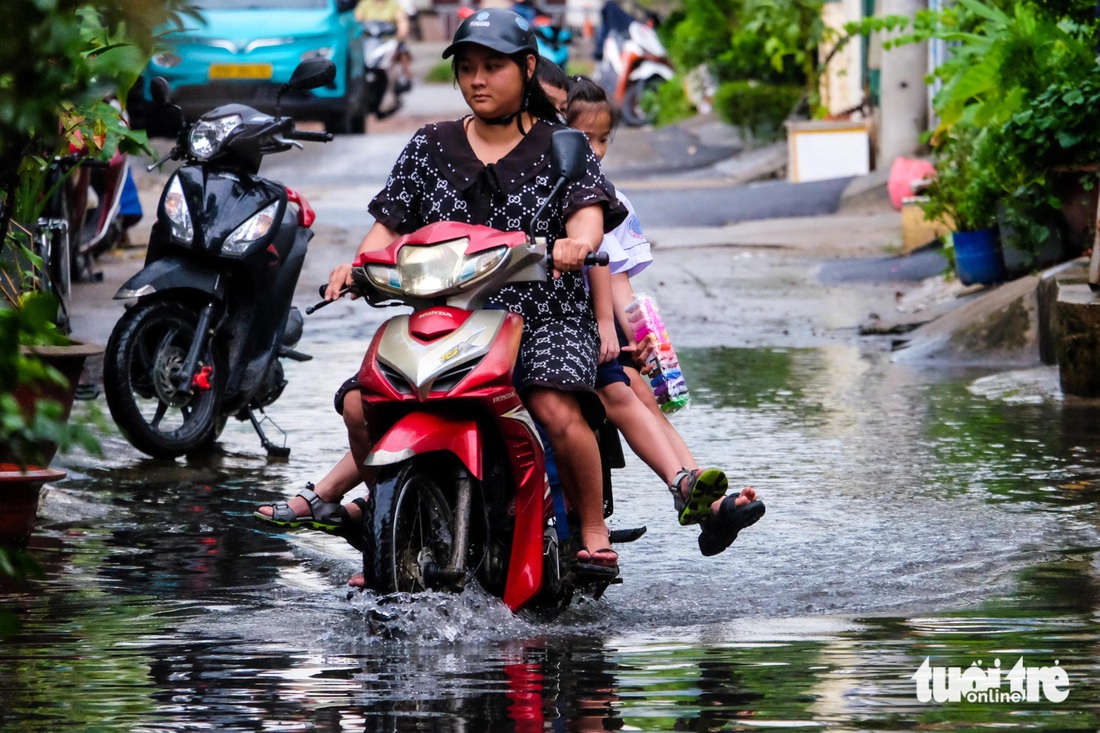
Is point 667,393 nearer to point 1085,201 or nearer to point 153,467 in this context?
point 153,467

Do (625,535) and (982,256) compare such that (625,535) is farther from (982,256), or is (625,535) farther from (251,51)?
(251,51)

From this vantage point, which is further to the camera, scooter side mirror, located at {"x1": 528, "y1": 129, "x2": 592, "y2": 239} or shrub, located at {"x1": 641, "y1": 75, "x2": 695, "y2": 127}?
shrub, located at {"x1": 641, "y1": 75, "x2": 695, "y2": 127}

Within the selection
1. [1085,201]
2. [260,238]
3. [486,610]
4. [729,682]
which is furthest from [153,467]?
[1085,201]

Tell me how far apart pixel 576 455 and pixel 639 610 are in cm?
57

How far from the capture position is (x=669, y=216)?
60.2 feet

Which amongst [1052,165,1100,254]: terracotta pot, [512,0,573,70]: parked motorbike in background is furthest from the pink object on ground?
[512,0,573,70]: parked motorbike in background

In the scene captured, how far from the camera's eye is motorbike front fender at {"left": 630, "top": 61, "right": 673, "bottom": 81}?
32000 millimetres

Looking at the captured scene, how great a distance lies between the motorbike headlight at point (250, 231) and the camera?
769cm

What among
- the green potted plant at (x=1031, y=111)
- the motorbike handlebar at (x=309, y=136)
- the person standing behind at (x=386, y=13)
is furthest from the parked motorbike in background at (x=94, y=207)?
the person standing behind at (x=386, y=13)

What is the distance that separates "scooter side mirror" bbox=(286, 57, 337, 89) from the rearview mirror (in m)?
2.51

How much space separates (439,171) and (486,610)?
1.23 meters

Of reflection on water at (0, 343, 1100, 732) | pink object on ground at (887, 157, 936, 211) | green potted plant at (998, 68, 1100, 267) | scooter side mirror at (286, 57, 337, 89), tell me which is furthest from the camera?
pink object on ground at (887, 157, 936, 211)

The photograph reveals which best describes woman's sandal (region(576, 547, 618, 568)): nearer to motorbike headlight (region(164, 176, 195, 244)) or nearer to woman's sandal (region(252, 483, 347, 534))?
woman's sandal (region(252, 483, 347, 534))

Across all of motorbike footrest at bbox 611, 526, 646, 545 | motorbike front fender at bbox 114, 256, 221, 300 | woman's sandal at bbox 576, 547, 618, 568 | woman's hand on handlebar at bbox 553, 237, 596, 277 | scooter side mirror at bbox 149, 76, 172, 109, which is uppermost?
scooter side mirror at bbox 149, 76, 172, 109
